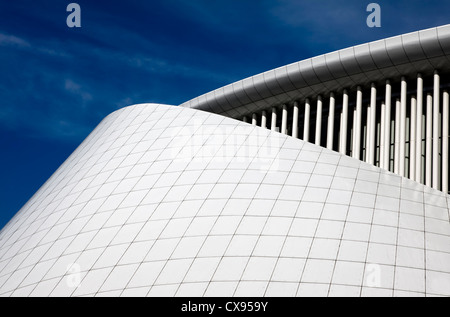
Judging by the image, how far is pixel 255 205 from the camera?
2048 cm

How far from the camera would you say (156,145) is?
2583cm

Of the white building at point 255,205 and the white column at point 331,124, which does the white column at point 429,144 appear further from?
the white column at point 331,124

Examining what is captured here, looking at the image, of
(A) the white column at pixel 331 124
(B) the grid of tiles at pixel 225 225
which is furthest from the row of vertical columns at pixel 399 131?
(B) the grid of tiles at pixel 225 225

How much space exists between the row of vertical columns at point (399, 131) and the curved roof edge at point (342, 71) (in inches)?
25.7

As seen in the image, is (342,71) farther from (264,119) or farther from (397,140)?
(264,119)

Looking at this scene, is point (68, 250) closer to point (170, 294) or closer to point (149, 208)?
point (149, 208)

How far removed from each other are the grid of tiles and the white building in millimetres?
58

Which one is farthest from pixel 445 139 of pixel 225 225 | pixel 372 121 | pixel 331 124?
pixel 225 225

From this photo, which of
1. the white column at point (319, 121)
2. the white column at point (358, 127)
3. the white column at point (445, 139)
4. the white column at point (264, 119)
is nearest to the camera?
the white column at point (445, 139)

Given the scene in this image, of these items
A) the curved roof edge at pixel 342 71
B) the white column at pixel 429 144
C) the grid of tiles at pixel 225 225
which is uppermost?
the curved roof edge at pixel 342 71

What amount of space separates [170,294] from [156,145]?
390 inches

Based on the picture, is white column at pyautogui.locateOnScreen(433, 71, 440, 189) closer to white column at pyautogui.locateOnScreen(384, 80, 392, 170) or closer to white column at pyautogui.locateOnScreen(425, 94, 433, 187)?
white column at pyautogui.locateOnScreen(425, 94, 433, 187)

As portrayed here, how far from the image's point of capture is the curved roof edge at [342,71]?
30031 millimetres

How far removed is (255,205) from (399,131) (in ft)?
44.1
